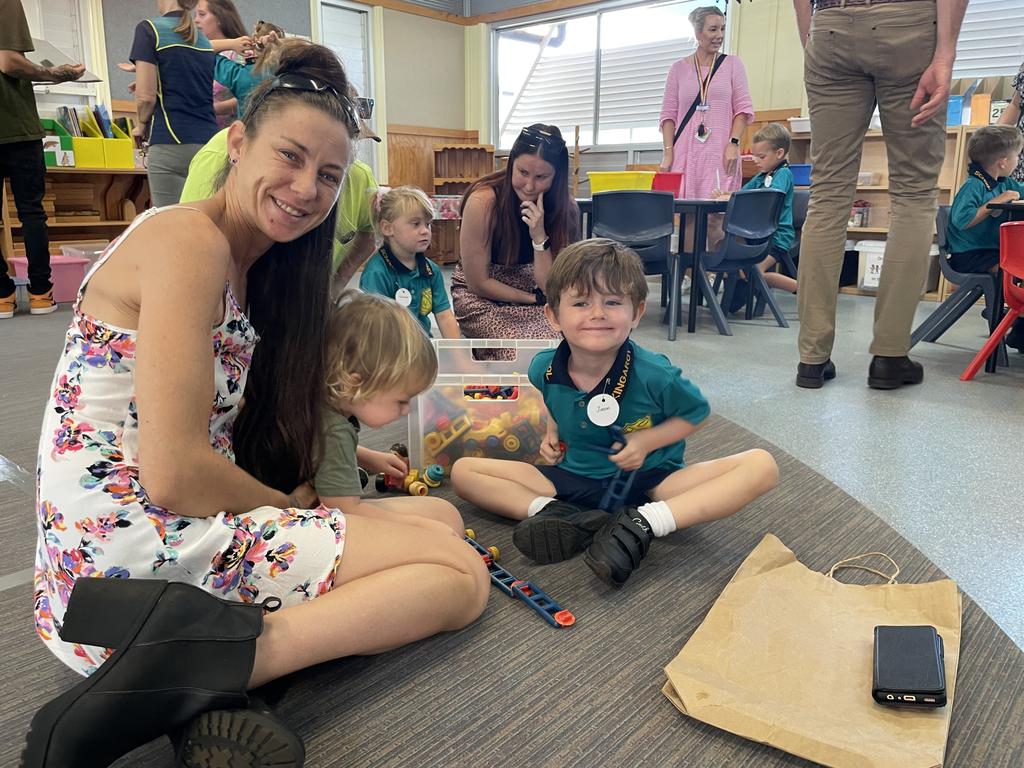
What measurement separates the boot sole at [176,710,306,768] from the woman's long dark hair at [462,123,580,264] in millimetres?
1700

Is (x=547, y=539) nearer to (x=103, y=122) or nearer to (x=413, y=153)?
(x=103, y=122)

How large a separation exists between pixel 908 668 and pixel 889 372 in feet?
5.91

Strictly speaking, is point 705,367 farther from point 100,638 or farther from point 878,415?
point 100,638

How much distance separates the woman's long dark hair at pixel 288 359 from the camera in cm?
112

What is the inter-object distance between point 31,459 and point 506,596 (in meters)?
1.27

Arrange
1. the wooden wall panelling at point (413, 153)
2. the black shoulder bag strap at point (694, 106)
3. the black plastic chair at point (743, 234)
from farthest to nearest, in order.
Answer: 1. the wooden wall panelling at point (413, 153)
2. the black shoulder bag strap at point (694, 106)
3. the black plastic chair at point (743, 234)

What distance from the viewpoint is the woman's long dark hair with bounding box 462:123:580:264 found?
2.16 meters

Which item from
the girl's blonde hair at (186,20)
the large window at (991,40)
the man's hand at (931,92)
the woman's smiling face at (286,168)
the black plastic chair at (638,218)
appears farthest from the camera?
the large window at (991,40)

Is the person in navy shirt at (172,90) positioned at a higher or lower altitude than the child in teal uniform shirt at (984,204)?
higher

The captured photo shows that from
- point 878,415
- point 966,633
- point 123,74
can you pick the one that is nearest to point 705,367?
point 878,415

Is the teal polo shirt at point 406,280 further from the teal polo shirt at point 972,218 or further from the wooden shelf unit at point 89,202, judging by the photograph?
the wooden shelf unit at point 89,202

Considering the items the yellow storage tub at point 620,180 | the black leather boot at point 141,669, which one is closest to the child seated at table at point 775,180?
the yellow storage tub at point 620,180

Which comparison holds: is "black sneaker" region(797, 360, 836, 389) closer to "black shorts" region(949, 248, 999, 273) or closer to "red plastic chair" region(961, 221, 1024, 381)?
"red plastic chair" region(961, 221, 1024, 381)

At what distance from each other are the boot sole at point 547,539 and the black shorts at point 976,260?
8.23 ft
